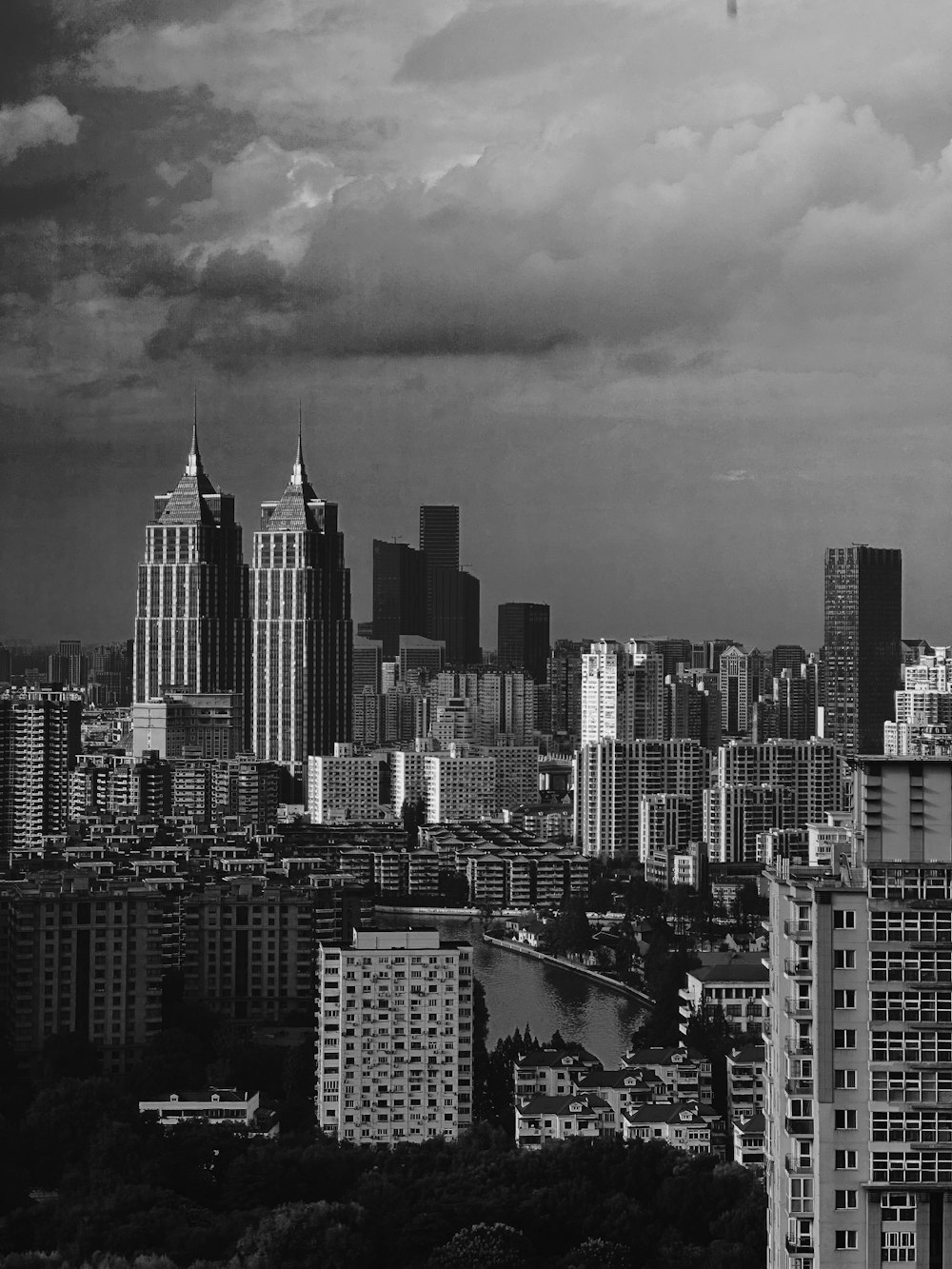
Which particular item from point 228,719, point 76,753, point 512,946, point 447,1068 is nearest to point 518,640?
point 228,719

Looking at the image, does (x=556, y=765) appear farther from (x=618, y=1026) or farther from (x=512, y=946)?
(x=618, y=1026)

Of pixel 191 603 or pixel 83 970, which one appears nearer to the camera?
pixel 83 970

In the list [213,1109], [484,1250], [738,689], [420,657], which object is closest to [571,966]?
[213,1109]

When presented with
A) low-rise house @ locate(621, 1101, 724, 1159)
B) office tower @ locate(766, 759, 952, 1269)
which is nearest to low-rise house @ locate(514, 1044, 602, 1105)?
low-rise house @ locate(621, 1101, 724, 1159)

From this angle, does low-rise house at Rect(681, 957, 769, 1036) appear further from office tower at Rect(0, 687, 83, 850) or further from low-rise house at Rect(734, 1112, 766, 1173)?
office tower at Rect(0, 687, 83, 850)

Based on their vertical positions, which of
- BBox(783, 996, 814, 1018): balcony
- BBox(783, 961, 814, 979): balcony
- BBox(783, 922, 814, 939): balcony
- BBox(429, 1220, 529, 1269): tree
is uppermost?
BBox(783, 922, 814, 939): balcony

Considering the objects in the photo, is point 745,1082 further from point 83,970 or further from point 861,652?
point 861,652
